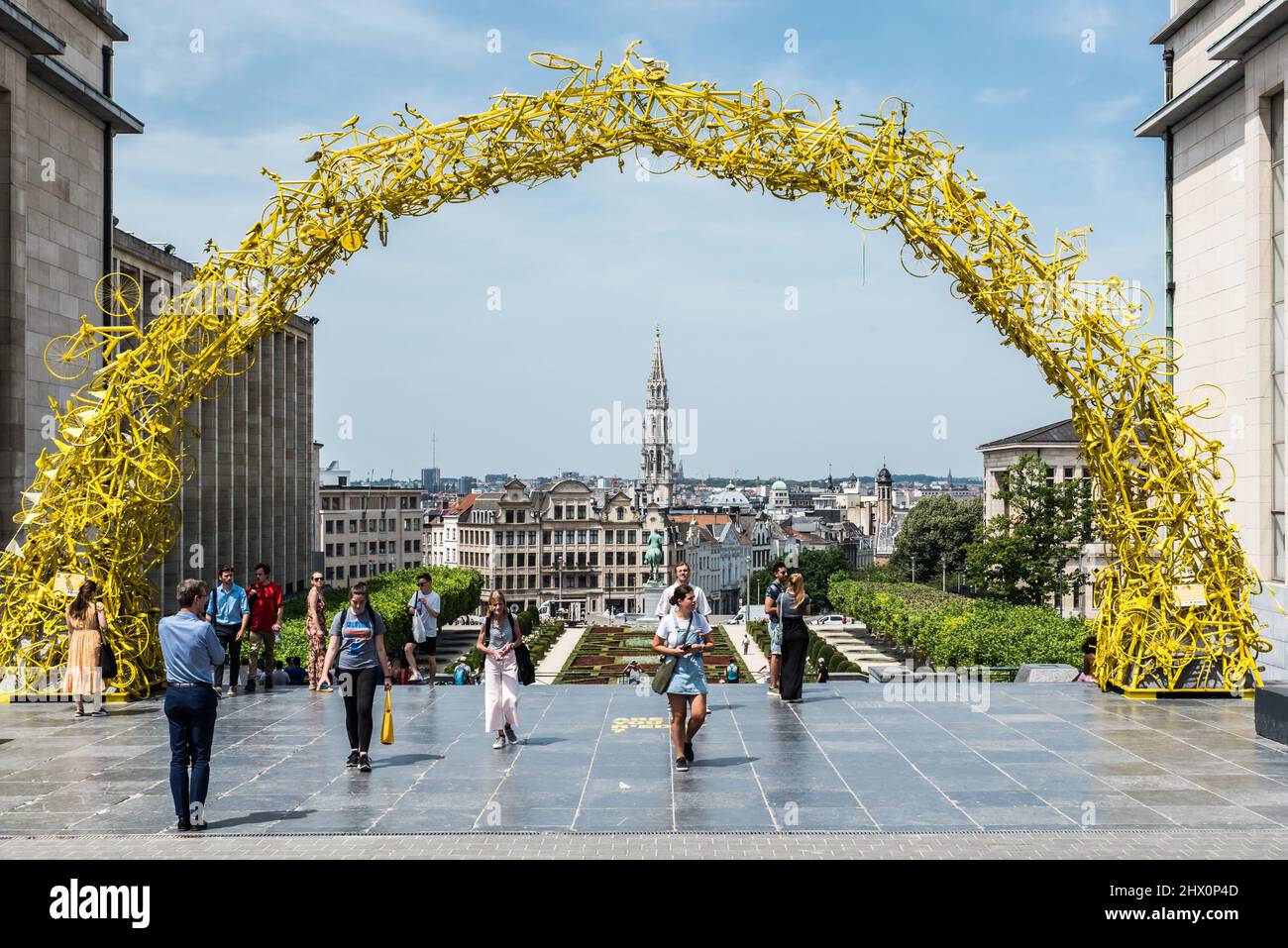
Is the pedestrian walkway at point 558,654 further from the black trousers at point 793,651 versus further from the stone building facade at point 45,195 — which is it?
the black trousers at point 793,651

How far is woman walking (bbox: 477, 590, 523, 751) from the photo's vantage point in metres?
14.8

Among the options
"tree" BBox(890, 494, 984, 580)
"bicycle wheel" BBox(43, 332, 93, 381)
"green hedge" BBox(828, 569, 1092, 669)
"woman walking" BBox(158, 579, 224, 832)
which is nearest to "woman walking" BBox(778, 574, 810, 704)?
"woman walking" BBox(158, 579, 224, 832)

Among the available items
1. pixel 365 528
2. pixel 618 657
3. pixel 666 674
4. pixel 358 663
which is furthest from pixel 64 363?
pixel 365 528

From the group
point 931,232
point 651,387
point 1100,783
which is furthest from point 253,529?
point 651,387

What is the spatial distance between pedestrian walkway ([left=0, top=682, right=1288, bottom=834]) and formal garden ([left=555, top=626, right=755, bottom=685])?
124ft

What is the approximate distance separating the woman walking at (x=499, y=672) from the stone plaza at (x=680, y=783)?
34cm

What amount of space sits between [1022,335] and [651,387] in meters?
173

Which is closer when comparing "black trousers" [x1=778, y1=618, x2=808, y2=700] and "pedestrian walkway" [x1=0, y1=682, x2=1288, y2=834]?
"pedestrian walkway" [x1=0, y1=682, x2=1288, y2=834]

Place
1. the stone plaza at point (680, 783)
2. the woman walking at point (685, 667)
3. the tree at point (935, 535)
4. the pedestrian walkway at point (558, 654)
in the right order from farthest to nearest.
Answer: the tree at point (935, 535)
the pedestrian walkway at point (558, 654)
the woman walking at point (685, 667)
the stone plaza at point (680, 783)

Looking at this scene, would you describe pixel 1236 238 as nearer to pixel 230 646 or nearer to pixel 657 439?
pixel 230 646

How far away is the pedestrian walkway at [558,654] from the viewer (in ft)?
209

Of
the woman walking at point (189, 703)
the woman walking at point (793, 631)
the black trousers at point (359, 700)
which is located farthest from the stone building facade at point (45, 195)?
the woman walking at point (793, 631)

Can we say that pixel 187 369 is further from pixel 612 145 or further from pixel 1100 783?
pixel 1100 783

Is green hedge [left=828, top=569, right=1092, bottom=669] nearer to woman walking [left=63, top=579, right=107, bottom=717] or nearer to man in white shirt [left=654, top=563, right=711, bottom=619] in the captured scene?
man in white shirt [left=654, top=563, right=711, bottom=619]
